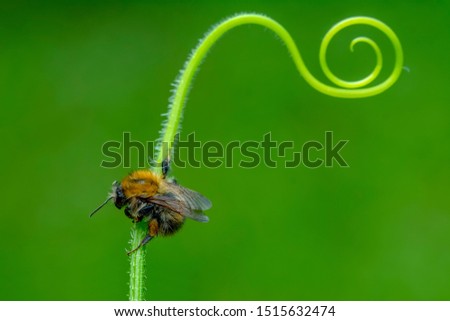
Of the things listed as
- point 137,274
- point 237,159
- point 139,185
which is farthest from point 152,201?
point 237,159

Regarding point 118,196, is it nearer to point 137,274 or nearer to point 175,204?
point 175,204

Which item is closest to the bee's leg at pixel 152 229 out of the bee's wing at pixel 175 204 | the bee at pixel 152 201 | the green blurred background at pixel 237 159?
the bee at pixel 152 201

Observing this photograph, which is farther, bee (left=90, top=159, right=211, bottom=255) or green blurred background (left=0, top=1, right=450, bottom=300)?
green blurred background (left=0, top=1, right=450, bottom=300)

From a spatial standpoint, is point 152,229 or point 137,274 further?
point 152,229

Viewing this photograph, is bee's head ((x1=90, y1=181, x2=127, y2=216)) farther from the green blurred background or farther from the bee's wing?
the green blurred background

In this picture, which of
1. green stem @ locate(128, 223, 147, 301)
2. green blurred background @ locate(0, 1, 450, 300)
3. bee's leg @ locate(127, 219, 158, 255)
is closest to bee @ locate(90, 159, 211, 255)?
bee's leg @ locate(127, 219, 158, 255)

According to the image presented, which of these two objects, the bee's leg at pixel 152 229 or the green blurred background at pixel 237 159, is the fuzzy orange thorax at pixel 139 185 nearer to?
the bee's leg at pixel 152 229

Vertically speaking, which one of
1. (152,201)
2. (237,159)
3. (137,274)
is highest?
(237,159)
